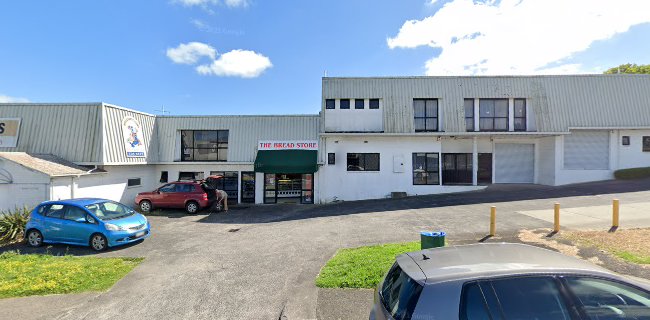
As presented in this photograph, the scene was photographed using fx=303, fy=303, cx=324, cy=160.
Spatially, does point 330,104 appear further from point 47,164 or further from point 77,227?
point 47,164

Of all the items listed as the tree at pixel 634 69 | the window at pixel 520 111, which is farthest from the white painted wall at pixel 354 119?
the tree at pixel 634 69

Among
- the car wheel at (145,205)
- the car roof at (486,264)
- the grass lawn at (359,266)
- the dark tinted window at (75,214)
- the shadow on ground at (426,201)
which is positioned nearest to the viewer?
the car roof at (486,264)

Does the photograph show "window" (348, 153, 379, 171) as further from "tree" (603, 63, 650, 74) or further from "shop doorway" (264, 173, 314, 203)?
"tree" (603, 63, 650, 74)

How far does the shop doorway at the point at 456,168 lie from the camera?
19781 millimetres

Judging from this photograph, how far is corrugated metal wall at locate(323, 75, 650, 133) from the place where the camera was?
59.7ft

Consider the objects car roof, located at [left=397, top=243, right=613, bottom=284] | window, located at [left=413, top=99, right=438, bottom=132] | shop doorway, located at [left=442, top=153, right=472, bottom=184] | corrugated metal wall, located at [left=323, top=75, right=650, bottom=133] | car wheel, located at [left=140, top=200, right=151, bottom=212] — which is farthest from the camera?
shop doorway, located at [left=442, top=153, right=472, bottom=184]

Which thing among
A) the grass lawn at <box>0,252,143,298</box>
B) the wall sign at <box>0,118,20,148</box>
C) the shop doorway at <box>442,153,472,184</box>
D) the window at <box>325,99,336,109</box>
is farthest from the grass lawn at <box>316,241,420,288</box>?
the wall sign at <box>0,118,20,148</box>

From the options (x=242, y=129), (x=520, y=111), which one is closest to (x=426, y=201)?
(x=520, y=111)

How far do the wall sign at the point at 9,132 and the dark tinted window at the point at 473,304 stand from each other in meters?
20.8

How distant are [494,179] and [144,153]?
71.1ft

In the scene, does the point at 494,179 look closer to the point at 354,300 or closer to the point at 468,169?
the point at 468,169

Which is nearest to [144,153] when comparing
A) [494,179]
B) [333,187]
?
[333,187]

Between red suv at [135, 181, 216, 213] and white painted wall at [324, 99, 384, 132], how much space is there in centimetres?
809

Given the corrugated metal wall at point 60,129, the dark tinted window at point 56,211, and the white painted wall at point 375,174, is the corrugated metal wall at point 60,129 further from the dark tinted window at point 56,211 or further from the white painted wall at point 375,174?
the white painted wall at point 375,174
